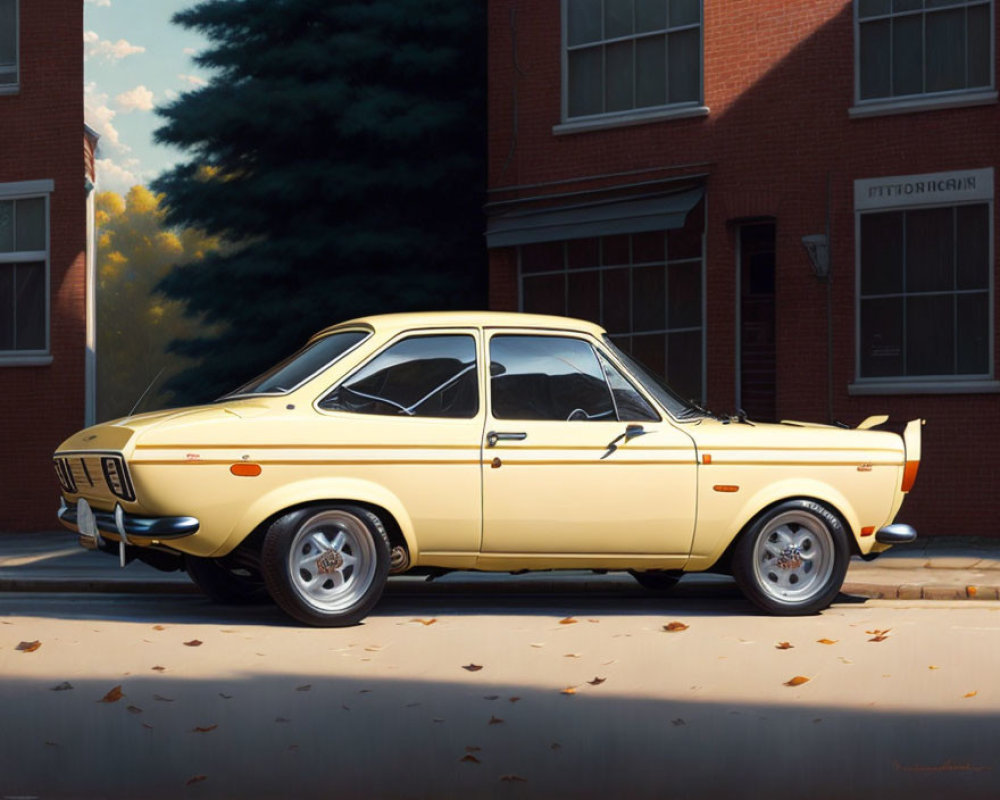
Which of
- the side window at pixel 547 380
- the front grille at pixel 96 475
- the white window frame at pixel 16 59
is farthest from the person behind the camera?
the white window frame at pixel 16 59

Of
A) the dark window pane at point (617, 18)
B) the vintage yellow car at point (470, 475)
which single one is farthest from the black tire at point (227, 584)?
the dark window pane at point (617, 18)

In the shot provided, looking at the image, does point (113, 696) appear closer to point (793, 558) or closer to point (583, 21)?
point (793, 558)

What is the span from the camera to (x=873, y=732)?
6.96 metres

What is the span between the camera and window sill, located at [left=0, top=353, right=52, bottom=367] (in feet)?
70.8

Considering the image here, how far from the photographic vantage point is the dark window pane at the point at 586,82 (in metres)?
19.8

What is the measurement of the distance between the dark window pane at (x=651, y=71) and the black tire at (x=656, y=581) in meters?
8.28

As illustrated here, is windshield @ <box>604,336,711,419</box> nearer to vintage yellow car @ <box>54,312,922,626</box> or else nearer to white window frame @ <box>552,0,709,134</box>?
vintage yellow car @ <box>54,312,922,626</box>

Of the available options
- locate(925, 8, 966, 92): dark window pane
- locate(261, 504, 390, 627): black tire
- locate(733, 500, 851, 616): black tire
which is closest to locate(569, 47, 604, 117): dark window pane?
locate(925, 8, 966, 92): dark window pane

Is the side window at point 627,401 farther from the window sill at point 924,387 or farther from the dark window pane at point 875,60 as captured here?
the dark window pane at point 875,60

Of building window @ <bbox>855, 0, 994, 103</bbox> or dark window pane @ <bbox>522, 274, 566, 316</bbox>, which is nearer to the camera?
building window @ <bbox>855, 0, 994, 103</bbox>

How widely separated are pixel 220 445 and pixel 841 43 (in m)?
10.7

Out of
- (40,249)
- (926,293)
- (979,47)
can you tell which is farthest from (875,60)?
(40,249)

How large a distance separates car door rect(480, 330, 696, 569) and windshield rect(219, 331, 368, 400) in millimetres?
900

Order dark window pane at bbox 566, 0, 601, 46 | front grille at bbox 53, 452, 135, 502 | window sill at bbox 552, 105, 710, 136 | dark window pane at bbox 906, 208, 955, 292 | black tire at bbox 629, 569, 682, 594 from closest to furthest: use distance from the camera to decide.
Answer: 1. front grille at bbox 53, 452, 135, 502
2. black tire at bbox 629, 569, 682, 594
3. dark window pane at bbox 906, 208, 955, 292
4. window sill at bbox 552, 105, 710, 136
5. dark window pane at bbox 566, 0, 601, 46
